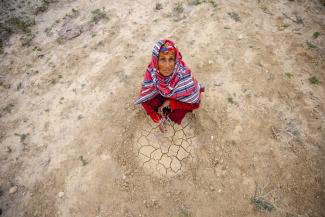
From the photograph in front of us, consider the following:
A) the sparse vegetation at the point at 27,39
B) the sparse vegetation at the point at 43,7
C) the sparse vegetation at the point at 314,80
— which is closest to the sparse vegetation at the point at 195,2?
the sparse vegetation at the point at 314,80

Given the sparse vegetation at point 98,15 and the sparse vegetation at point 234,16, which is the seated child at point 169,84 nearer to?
the sparse vegetation at point 234,16

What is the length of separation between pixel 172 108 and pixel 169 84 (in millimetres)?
388

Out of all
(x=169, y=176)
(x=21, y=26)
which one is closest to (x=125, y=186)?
(x=169, y=176)

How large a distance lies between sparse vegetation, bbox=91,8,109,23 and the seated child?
275 cm

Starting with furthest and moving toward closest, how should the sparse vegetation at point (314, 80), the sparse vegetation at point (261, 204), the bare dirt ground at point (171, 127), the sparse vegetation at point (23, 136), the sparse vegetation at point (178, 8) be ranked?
the sparse vegetation at point (178, 8)
the sparse vegetation at point (314, 80)
the sparse vegetation at point (23, 136)
the bare dirt ground at point (171, 127)
the sparse vegetation at point (261, 204)

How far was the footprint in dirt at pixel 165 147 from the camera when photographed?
340cm

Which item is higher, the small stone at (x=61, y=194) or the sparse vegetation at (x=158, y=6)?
the sparse vegetation at (x=158, y=6)

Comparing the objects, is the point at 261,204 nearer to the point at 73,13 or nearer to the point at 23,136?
the point at 23,136

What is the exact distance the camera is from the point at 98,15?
17.5ft

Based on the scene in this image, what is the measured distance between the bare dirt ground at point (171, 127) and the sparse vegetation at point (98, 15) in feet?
0.08

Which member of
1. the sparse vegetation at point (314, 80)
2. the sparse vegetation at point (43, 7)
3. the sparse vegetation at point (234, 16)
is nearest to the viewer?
the sparse vegetation at point (314, 80)

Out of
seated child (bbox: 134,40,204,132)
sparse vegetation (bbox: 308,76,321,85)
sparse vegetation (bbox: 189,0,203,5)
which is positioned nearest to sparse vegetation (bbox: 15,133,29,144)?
seated child (bbox: 134,40,204,132)

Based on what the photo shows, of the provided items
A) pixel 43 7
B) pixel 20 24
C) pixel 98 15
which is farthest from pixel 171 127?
pixel 43 7

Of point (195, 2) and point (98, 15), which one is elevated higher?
point (98, 15)
